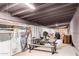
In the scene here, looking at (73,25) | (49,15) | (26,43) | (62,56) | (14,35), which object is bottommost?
(62,56)

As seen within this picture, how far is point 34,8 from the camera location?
9.55 ft

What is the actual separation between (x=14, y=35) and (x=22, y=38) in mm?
203

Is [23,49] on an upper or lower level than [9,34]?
lower

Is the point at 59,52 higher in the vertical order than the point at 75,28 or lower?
lower

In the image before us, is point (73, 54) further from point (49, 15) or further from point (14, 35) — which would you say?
point (14, 35)

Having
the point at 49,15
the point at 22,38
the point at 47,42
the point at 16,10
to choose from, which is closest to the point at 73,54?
the point at 47,42

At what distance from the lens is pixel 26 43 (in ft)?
9.78

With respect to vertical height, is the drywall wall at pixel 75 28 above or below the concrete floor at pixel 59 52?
above

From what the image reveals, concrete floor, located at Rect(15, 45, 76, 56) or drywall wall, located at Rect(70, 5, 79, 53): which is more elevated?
drywall wall, located at Rect(70, 5, 79, 53)

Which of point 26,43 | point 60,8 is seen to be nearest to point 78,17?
point 60,8

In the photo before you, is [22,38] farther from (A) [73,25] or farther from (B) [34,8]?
(A) [73,25]

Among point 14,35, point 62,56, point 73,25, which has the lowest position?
point 62,56

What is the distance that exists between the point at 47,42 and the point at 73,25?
2.44 feet

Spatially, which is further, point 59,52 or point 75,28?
point 75,28
